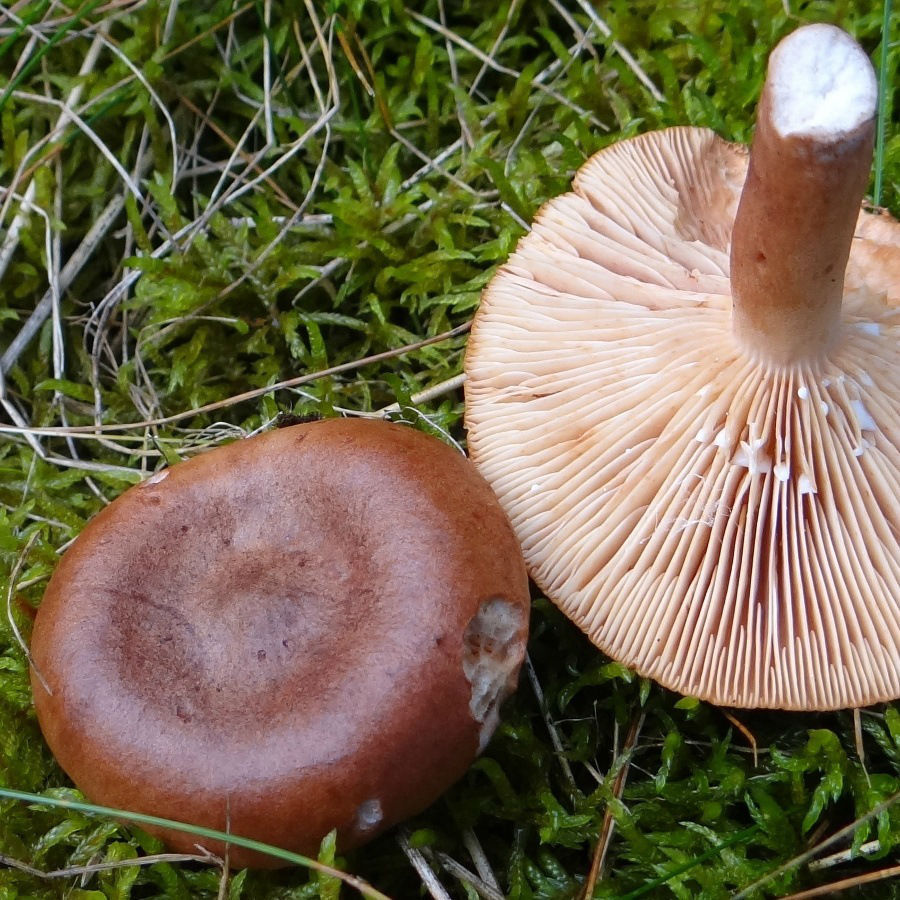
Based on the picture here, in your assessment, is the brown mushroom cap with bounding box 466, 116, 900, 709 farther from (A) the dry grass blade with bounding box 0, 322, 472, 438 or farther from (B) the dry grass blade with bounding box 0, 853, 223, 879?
(B) the dry grass blade with bounding box 0, 853, 223, 879

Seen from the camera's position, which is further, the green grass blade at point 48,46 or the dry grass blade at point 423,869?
the green grass blade at point 48,46

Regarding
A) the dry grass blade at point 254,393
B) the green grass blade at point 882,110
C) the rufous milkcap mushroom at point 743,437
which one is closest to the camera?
the rufous milkcap mushroom at point 743,437

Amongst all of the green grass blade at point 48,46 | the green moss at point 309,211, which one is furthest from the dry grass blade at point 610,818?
the green grass blade at point 48,46

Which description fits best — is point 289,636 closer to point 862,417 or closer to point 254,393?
point 254,393

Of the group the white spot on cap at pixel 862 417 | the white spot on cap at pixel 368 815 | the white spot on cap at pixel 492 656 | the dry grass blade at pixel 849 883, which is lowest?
the white spot on cap at pixel 368 815

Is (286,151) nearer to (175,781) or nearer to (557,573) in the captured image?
(557,573)

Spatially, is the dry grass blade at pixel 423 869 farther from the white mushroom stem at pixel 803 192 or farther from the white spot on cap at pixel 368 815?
the white mushroom stem at pixel 803 192

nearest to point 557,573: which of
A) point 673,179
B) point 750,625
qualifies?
point 750,625
